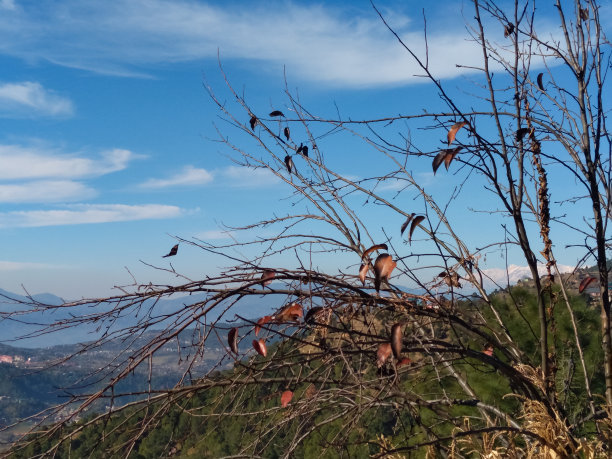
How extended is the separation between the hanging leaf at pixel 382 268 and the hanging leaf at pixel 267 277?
35 cm

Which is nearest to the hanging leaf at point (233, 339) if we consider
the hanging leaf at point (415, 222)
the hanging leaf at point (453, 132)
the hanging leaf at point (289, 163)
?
the hanging leaf at point (415, 222)

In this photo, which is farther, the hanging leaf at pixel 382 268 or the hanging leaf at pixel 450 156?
the hanging leaf at pixel 450 156

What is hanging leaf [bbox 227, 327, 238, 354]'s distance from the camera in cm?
171

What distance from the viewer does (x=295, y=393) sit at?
2334mm

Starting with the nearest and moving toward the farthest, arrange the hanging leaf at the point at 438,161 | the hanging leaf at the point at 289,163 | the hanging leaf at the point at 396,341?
1. the hanging leaf at the point at 396,341
2. the hanging leaf at the point at 438,161
3. the hanging leaf at the point at 289,163

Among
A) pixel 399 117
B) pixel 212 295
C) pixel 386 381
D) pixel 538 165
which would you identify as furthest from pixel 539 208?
pixel 212 295

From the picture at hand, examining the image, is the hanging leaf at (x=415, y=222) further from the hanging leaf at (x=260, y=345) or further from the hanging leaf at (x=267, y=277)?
the hanging leaf at (x=260, y=345)

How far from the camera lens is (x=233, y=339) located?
67.8 inches

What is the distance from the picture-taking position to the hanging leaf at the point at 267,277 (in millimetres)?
1686

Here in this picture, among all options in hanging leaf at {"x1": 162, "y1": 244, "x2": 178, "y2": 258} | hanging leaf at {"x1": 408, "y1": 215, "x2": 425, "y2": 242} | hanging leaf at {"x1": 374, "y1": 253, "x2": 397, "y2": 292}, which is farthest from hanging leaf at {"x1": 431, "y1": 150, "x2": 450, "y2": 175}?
hanging leaf at {"x1": 162, "y1": 244, "x2": 178, "y2": 258}

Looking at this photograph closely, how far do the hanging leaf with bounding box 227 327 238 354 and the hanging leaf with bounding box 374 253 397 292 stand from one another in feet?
1.65

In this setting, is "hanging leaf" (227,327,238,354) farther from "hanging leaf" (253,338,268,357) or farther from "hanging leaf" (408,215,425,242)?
"hanging leaf" (408,215,425,242)

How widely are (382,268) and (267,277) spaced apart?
381 millimetres

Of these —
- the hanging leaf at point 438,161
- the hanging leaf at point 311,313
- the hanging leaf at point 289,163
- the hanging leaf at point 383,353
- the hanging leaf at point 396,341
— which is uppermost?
the hanging leaf at point 289,163
